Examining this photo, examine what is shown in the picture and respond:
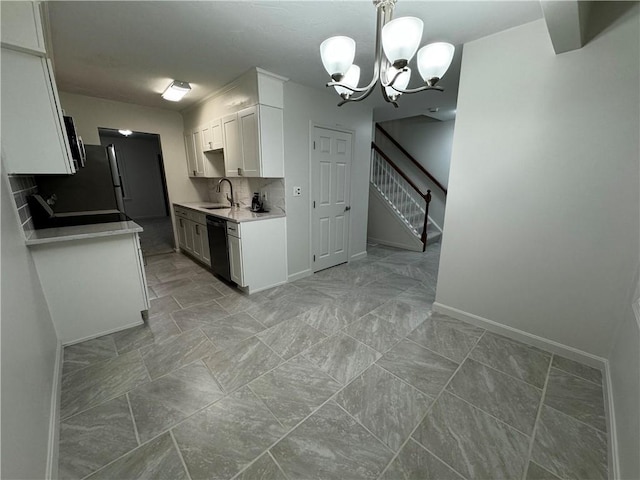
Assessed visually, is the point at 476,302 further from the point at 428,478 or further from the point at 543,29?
the point at 543,29

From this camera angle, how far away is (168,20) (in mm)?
1823

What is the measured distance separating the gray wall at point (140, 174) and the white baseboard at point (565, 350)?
7973 millimetres

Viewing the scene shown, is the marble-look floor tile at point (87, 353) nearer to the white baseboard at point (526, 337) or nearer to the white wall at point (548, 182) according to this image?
the white baseboard at point (526, 337)

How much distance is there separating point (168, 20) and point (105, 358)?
8.34 feet

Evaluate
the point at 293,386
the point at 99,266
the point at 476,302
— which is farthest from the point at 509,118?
the point at 99,266

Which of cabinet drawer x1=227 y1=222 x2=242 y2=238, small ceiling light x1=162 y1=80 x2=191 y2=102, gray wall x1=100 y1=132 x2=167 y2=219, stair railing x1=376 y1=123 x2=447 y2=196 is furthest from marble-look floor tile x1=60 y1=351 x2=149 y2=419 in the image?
gray wall x1=100 y1=132 x2=167 y2=219

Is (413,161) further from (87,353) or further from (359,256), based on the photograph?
(87,353)

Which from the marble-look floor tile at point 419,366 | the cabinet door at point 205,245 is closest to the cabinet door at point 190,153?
the cabinet door at point 205,245

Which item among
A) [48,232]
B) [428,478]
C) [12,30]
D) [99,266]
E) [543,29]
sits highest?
[543,29]

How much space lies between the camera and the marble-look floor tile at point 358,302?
2676mm

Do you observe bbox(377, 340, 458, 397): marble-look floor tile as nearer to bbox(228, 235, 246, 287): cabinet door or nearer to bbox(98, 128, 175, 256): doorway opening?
bbox(228, 235, 246, 287): cabinet door

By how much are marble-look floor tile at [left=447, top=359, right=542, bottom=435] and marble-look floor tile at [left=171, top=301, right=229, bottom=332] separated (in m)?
2.09

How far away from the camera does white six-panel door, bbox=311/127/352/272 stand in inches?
134

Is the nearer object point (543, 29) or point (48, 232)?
point (543, 29)
